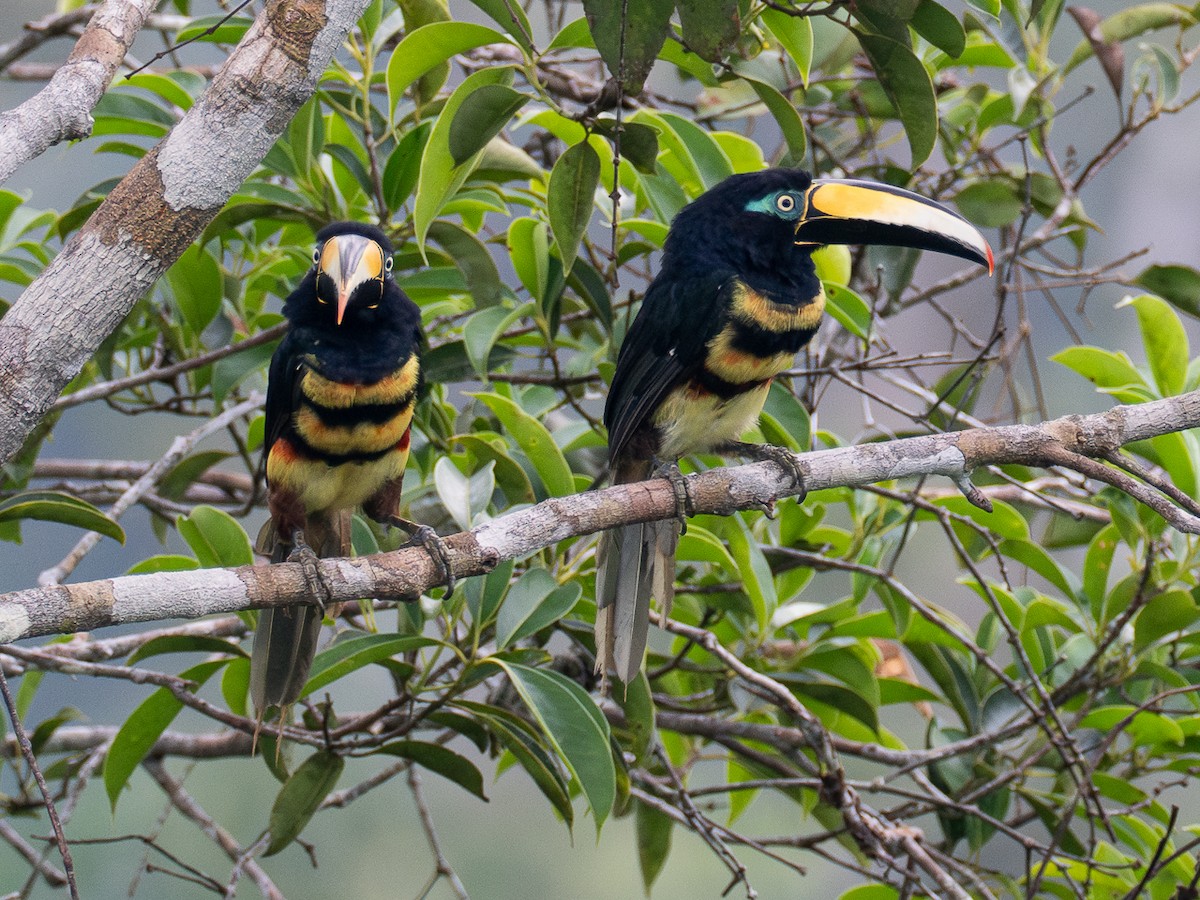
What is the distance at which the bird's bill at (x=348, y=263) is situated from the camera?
1956 mm

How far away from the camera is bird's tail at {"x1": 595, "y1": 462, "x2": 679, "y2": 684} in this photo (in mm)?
2195

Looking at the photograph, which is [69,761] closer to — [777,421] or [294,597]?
[294,597]

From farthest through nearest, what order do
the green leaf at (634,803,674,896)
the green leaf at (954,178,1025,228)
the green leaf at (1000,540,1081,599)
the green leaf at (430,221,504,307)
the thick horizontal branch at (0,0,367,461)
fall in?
the green leaf at (954,178,1025,228) < the green leaf at (634,803,674,896) < the green leaf at (1000,540,1081,599) < the green leaf at (430,221,504,307) < the thick horizontal branch at (0,0,367,461)

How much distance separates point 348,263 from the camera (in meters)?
1.98

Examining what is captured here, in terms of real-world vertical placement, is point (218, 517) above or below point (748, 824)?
above

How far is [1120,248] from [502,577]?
3.87 metres

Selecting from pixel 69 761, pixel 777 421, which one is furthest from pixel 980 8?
pixel 69 761

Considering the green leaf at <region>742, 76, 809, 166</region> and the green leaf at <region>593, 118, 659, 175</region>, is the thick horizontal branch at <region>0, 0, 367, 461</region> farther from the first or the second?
the green leaf at <region>742, 76, 809, 166</region>

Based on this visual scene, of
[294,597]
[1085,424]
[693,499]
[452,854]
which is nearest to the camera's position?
[294,597]

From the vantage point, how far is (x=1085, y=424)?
1844 mm

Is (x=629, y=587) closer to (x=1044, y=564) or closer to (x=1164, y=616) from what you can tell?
(x=1044, y=564)

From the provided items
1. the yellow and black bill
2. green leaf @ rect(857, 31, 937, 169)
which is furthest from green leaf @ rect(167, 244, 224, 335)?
green leaf @ rect(857, 31, 937, 169)

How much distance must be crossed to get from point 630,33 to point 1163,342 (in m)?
1.33

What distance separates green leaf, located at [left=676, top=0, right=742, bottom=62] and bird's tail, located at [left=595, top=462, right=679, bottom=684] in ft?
2.83
